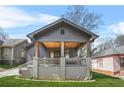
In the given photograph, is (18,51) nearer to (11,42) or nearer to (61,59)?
(11,42)

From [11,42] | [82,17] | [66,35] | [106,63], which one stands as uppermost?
[82,17]

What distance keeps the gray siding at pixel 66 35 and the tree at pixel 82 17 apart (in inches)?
196

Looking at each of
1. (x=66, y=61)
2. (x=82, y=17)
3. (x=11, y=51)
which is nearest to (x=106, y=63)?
(x=82, y=17)

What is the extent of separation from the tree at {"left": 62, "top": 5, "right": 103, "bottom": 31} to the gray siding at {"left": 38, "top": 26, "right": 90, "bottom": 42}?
4979mm

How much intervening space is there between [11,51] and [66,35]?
9752mm

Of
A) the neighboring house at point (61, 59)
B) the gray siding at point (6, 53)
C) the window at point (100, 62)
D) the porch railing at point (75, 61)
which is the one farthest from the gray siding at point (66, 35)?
the gray siding at point (6, 53)

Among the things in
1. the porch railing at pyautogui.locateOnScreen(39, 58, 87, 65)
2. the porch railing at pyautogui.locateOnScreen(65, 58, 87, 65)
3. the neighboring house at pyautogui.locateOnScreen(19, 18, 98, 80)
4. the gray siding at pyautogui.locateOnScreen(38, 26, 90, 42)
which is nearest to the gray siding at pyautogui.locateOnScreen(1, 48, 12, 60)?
the neighboring house at pyautogui.locateOnScreen(19, 18, 98, 80)

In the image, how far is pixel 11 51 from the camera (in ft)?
61.4

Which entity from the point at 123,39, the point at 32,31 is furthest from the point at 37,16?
the point at 123,39

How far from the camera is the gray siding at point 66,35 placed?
32.1 ft

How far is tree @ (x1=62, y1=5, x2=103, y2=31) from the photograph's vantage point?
1486 cm

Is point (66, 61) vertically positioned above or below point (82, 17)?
below

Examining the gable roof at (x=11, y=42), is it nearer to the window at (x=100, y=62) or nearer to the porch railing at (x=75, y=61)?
the window at (x=100, y=62)

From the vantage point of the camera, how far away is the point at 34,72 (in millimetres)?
9695
